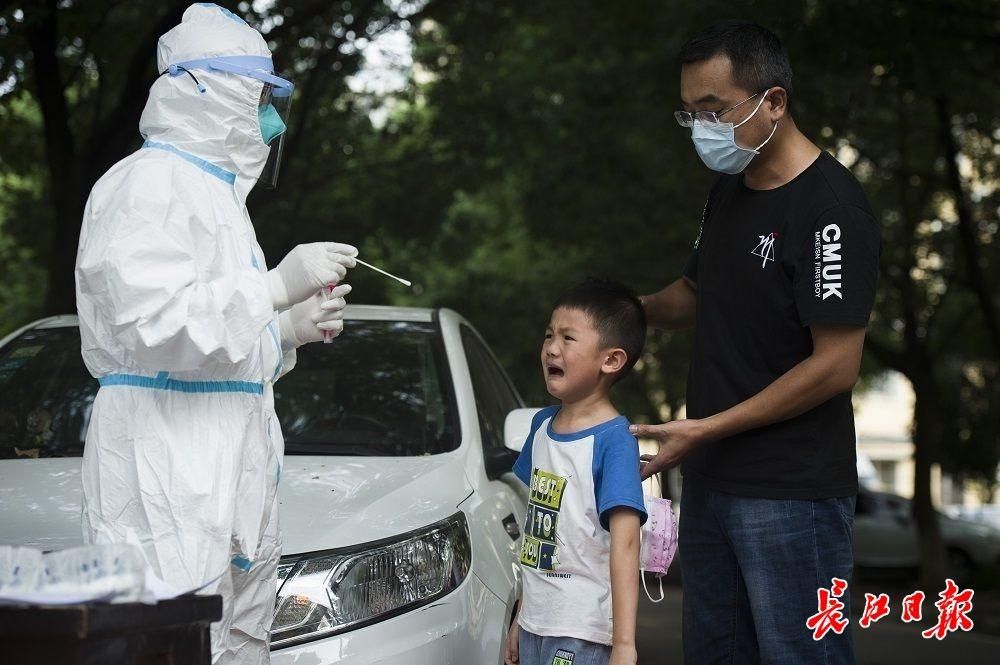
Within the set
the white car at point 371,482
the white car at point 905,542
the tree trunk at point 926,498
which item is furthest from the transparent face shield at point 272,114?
the white car at point 905,542

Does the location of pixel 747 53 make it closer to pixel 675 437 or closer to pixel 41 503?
pixel 675 437

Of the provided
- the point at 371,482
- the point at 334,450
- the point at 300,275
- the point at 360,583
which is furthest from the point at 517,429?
the point at 300,275

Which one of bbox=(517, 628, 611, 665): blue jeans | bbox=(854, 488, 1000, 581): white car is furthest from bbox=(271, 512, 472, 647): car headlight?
bbox=(854, 488, 1000, 581): white car

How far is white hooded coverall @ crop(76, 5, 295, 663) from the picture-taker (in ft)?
8.08

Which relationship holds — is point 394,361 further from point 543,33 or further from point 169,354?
point 543,33

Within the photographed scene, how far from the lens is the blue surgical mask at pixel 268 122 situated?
295 centimetres

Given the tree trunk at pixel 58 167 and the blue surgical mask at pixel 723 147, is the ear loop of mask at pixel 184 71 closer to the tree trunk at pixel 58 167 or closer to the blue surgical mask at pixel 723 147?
the blue surgical mask at pixel 723 147

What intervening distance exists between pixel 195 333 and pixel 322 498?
113 centimetres

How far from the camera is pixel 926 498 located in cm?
1448

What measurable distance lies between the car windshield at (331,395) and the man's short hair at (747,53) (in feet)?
5.00

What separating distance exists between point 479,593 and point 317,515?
0.52 metres

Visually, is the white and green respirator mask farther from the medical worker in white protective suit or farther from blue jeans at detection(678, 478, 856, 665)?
blue jeans at detection(678, 478, 856, 665)

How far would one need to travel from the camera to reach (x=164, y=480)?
2521mm

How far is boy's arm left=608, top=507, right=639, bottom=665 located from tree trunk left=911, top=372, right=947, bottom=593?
1226 cm
